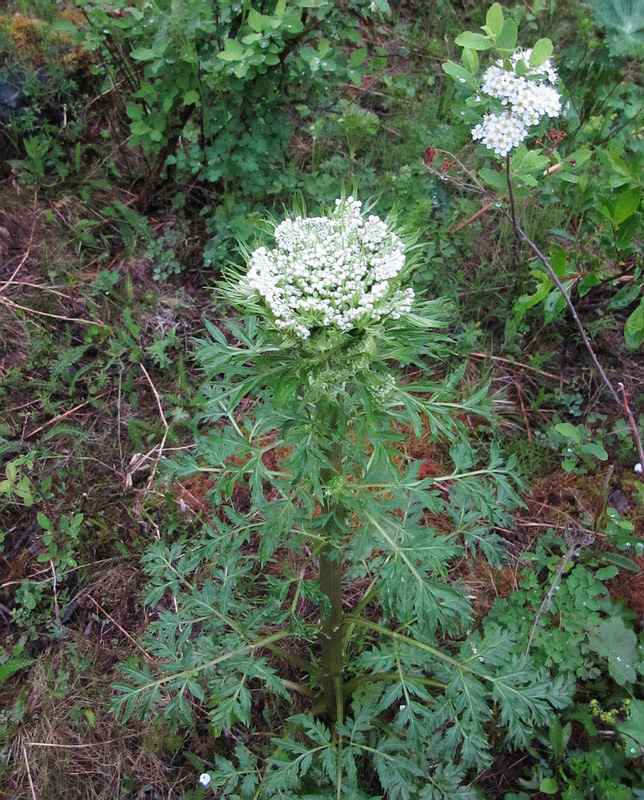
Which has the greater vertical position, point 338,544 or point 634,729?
point 338,544

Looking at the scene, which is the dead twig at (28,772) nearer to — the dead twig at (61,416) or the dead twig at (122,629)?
the dead twig at (122,629)

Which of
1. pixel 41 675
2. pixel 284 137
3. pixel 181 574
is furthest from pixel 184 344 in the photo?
A: pixel 41 675

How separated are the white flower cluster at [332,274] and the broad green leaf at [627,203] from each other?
5.30ft

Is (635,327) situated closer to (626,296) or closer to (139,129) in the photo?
(626,296)

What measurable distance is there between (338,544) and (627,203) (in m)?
2.02

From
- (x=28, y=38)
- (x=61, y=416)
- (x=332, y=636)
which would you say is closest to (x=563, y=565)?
(x=332, y=636)

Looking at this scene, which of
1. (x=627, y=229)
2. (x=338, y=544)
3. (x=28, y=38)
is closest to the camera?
(x=338, y=544)

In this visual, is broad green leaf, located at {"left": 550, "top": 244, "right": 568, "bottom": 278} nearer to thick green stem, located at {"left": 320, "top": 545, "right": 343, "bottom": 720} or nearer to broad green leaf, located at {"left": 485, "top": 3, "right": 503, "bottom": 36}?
broad green leaf, located at {"left": 485, "top": 3, "right": 503, "bottom": 36}

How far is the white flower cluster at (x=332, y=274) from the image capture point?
1526mm

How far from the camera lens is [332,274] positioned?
60.3 inches

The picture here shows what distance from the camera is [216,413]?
7.61ft

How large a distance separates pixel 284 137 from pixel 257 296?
2132 mm

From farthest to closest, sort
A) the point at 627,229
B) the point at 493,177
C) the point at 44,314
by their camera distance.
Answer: the point at 44,314
the point at 627,229
the point at 493,177

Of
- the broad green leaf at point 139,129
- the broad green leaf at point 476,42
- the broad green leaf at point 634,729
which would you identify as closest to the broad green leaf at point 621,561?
the broad green leaf at point 634,729
